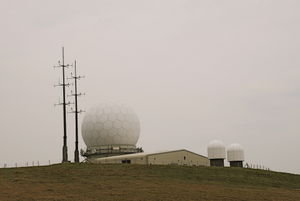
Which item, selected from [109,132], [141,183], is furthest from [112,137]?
[141,183]

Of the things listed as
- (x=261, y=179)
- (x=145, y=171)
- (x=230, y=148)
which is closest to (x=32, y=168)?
(x=145, y=171)

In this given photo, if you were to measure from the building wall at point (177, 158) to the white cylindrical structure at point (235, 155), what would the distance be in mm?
6014

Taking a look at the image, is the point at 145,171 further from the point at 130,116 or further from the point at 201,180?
the point at 130,116

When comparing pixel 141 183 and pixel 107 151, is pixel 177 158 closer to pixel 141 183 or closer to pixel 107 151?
A: pixel 107 151

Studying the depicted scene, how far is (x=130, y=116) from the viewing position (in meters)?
69.1

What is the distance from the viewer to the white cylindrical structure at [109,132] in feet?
218

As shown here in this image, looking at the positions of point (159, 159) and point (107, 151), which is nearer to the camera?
point (159, 159)

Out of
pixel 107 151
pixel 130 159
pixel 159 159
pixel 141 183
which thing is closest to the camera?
pixel 141 183

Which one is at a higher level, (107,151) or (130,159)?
(107,151)

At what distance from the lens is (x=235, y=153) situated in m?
73.1

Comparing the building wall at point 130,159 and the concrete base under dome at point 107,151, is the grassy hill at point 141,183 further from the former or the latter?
the concrete base under dome at point 107,151

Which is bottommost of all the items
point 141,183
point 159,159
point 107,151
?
point 141,183

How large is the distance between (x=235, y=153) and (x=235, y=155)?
278 millimetres

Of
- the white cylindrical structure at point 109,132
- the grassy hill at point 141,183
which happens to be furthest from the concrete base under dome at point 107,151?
the grassy hill at point 141,183
